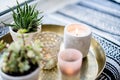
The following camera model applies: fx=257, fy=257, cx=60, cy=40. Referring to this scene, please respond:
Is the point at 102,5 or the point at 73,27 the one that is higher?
the point at 73,27

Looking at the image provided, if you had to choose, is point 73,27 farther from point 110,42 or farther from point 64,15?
point 64,15

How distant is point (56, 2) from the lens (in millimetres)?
1010

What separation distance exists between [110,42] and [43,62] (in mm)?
285

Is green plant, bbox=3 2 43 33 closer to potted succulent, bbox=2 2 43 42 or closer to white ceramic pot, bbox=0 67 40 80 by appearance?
potted succulent, bbox=2 2 43 42

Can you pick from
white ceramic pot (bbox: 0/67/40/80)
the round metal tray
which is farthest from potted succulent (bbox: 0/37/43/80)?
the round metal tray

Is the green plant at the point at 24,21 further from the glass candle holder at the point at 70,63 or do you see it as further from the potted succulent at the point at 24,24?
the glass candle holder at the point at 70,63

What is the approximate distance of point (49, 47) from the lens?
60cm

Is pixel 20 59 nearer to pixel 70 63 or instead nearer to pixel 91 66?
pixel 70 63

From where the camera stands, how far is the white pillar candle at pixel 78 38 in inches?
23.2

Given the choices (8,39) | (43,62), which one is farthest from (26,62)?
(8,39)

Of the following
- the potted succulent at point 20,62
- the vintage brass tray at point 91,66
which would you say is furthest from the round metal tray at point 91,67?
the potted succulent at point 20,62

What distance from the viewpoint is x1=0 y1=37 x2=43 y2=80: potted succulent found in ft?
1.53

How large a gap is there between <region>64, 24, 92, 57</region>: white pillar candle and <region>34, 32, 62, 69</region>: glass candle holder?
0.03 meters

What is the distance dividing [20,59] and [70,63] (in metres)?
0.12
